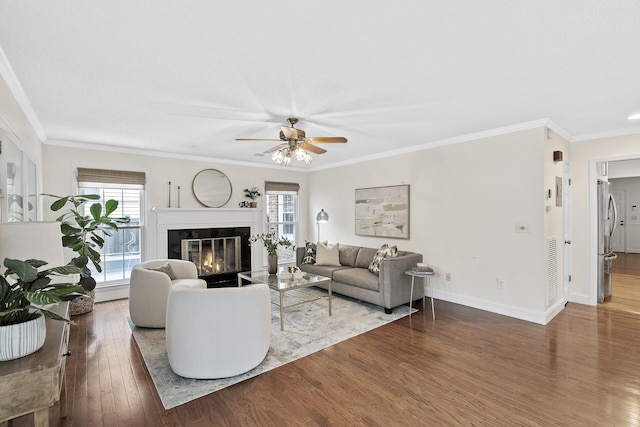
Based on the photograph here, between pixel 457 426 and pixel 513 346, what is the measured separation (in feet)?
5.12

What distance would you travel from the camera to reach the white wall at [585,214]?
4207 millimetres

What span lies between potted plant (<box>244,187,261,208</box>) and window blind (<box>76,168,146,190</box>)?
1.85 meters

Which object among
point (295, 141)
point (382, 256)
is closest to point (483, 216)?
point (382, 256)

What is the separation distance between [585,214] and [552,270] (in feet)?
3.92

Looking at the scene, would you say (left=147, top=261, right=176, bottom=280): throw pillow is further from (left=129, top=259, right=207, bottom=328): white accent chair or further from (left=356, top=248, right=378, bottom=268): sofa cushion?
(left=356, top=248, right=378, bottom=268): sofa cushion

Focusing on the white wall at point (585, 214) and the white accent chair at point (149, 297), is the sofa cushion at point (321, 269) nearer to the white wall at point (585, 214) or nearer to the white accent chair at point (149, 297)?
the white accent chair at point (149, 297)

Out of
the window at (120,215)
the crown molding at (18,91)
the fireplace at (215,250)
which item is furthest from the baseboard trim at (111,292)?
the crown molding at (18,91)

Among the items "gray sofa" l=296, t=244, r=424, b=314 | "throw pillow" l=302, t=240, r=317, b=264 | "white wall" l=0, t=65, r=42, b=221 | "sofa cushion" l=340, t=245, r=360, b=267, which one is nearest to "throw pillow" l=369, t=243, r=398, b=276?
"gray sofa" l=296, t=244, r=424, b=314

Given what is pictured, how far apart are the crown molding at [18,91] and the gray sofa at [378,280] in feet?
13.2

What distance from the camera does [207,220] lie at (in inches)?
222

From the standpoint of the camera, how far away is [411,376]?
8.39 feet

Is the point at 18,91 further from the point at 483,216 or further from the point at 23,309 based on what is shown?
the point at 483,216

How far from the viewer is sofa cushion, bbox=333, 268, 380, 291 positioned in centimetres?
419

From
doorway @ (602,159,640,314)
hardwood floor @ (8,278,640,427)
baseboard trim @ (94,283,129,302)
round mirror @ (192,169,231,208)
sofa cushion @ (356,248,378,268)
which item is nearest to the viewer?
hardwood floor @ (8,278,640,427)
